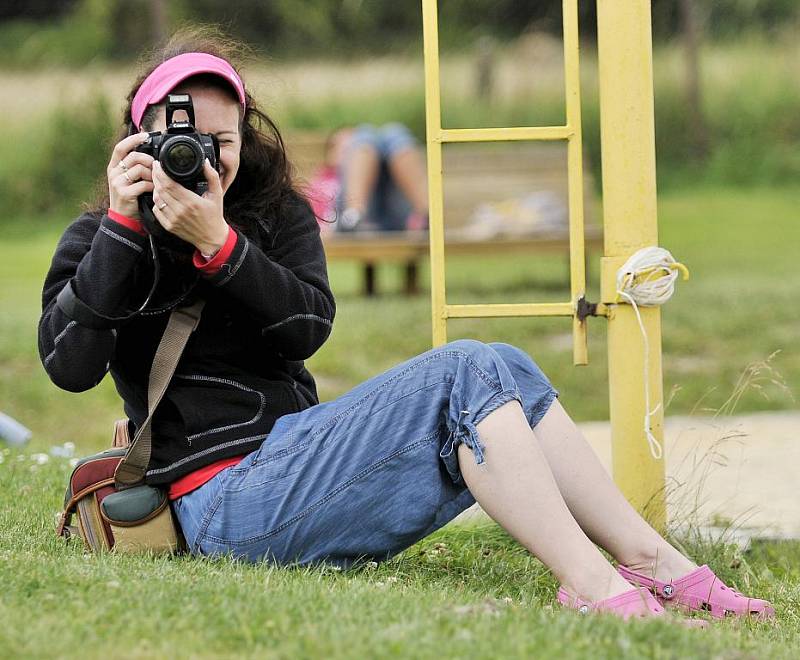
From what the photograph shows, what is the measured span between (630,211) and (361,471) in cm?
119

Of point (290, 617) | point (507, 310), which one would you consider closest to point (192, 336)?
point (290, 617)

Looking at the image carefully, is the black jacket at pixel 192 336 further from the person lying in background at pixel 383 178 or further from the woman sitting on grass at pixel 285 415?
the person lying in background at pixel 383 178

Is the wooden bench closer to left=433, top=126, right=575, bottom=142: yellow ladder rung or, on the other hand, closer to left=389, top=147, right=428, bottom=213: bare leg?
left=389, top=147, right=428, bottom=213: bare leg

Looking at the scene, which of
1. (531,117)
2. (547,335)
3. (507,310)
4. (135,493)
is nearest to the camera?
(135,493)

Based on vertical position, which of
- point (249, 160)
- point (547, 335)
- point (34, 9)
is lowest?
point (547, 335)

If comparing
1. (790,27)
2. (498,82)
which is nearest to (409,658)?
(498,82)

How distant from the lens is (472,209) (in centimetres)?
970

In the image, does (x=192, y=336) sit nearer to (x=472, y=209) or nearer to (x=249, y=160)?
(x=249, y=160)

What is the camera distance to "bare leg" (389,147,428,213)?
9836 mm

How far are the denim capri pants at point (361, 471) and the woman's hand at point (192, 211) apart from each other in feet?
1.43

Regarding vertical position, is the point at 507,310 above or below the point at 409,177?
below

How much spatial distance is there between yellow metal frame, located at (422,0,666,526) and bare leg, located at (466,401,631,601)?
81 cm

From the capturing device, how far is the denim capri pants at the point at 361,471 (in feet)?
8.55

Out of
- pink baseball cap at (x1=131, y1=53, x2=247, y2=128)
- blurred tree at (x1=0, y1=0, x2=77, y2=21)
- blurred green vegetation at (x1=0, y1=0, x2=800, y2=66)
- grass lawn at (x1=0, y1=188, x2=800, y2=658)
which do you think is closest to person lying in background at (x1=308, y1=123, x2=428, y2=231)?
grass lawn at (x1=0, y1=188, x2=800, y2=658)
